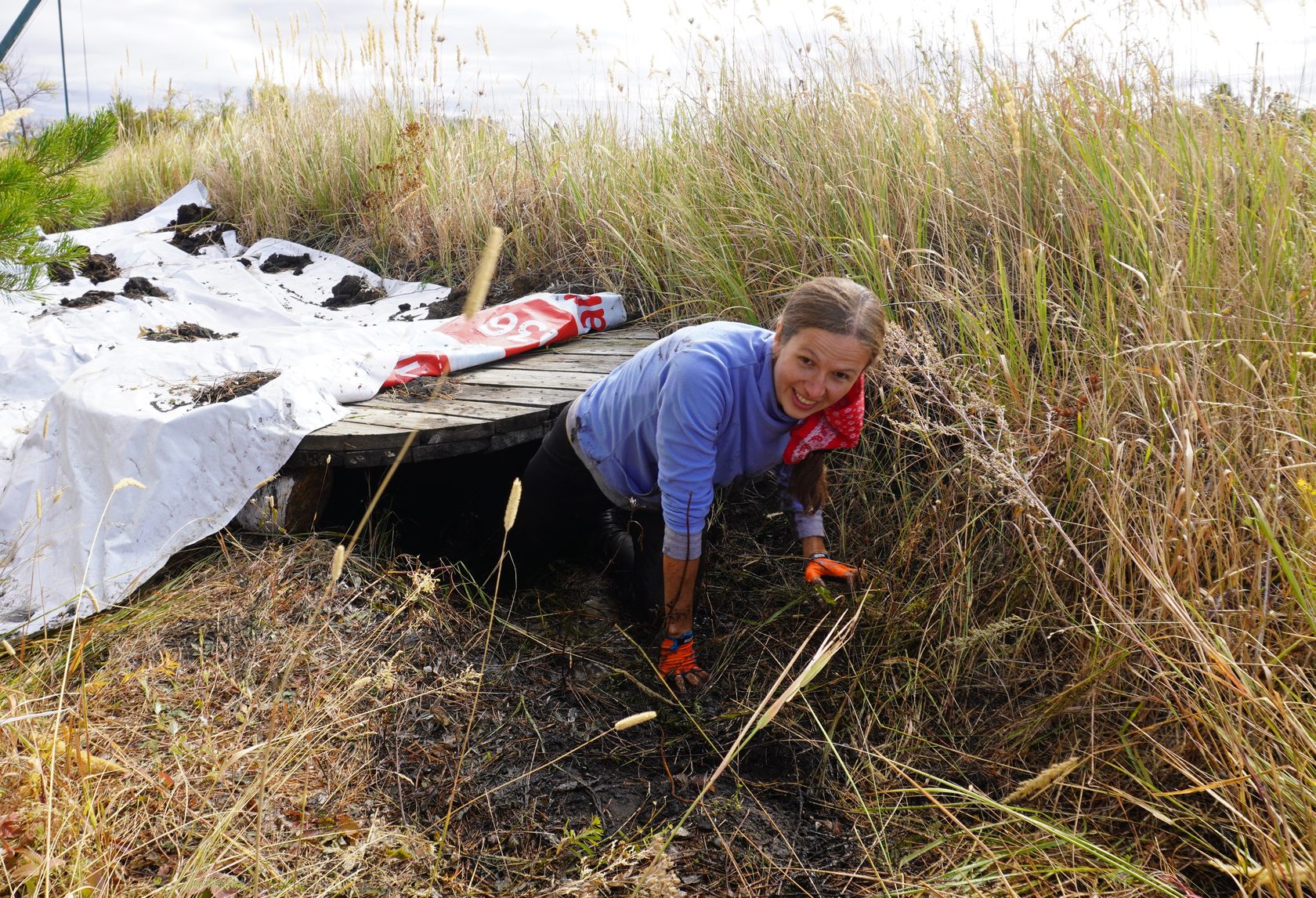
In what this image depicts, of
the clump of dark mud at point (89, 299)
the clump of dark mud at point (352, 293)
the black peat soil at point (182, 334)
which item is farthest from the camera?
the clump of dark mud at point (352, 293)

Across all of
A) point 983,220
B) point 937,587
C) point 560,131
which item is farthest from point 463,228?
point 937,587

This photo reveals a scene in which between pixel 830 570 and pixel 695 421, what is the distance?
0.62 m

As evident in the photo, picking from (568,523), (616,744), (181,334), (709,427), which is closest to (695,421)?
(709,427)

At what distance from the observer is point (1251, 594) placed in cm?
168

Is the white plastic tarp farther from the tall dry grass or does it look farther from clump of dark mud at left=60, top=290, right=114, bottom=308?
the tall dry grass

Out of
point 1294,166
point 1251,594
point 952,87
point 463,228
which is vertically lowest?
point 1251,594

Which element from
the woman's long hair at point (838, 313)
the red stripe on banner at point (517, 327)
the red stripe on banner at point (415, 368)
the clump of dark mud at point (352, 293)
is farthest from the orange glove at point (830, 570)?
the clump of dark mud at point (352, 293)

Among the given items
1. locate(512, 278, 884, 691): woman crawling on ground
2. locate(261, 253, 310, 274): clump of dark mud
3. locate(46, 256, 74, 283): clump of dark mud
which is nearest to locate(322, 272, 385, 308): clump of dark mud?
locate(261, 253, 310, 274): clump of dark mud

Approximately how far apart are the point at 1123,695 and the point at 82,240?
678 centimetres

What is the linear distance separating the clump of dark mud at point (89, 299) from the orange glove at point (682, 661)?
12.6 feet

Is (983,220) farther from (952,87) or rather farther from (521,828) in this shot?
(521,828)

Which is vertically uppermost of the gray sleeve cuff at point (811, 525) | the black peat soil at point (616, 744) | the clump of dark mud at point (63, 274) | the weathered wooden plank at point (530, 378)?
the clump of dark mud at point (63, 274)

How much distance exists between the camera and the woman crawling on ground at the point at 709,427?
7.26ft

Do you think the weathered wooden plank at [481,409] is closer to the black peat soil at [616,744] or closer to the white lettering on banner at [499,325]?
the black peat soil at [616,744]
